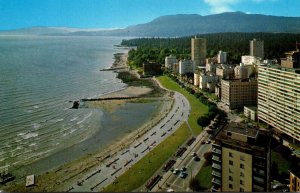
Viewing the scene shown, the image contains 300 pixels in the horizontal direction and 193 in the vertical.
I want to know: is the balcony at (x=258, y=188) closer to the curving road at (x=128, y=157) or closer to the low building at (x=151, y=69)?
the curving road at (x=128, y=157)

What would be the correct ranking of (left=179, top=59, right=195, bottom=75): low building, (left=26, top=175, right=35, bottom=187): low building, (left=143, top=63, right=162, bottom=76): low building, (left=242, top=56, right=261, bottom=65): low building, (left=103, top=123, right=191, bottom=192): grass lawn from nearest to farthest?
(left=103, top=123, right=191, bottom=192): grass lawn < (left=26, top=175, right=35, bottom=187): low building < (left=242, top=56, right=261, bottom=65): low building < (left=179, top=59, right=195, bottom=75): low building < (left=143, top=63, right=162, bottom=76): low building

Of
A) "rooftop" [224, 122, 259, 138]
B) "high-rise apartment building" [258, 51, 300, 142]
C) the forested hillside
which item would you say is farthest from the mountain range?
"rooftop" [224, 122, 259, 138]

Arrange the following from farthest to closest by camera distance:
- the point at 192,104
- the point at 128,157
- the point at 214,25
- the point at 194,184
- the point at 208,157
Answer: the point at 214,25, the point at 192,104, the point at 128,157, the point at 208,157, the point at 194,184

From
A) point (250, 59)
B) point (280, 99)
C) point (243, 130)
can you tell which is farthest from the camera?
point (250, 59)

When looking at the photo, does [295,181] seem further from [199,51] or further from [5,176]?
[199,51]

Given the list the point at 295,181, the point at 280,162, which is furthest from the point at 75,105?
the point at 295,181

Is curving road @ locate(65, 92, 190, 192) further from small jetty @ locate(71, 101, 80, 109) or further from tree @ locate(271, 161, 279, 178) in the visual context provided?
small jetty @ locate(71, 101, 80, 109)

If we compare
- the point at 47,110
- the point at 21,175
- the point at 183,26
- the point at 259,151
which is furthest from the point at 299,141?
the point at 183,26
